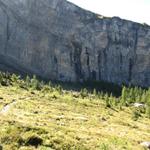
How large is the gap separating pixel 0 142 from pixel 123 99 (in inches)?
5542

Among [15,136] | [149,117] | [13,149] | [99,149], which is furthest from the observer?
[149,117]

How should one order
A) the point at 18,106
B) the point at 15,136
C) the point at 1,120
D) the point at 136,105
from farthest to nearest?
1. the point at 136,105
2. the point at 18,106
3. the point at 1,120
4. the point at 15,136

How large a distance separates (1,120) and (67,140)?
29.7 feet

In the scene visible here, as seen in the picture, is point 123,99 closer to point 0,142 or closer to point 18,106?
point 18,106

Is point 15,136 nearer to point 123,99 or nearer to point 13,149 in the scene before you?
point 13,149

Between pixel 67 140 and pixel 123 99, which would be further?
pixel 123 99

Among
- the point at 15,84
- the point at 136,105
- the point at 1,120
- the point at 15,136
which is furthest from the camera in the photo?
the point at 136,105

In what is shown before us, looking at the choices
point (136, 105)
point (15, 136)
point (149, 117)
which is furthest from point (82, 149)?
point (136, 105)

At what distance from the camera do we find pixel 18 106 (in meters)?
92.0

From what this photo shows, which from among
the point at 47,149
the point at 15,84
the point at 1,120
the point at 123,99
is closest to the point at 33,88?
the point at 15,84

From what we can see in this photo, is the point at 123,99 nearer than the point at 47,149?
No

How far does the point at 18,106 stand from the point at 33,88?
70757 mm

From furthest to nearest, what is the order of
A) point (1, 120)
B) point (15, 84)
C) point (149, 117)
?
point (15, 84)
point (149, 117)
point (1, 120)

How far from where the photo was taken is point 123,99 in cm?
17612
